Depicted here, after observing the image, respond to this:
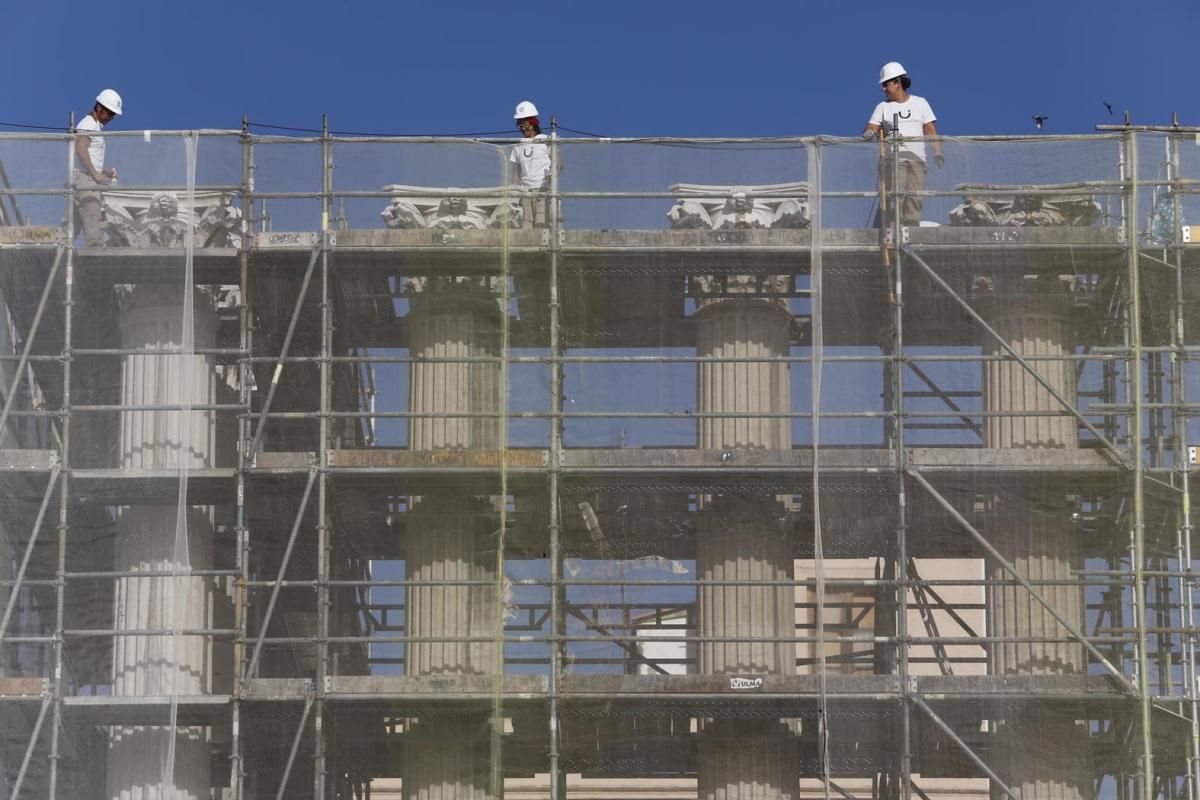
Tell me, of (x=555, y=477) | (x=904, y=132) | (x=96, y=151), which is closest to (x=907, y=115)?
(x=904, y=132)

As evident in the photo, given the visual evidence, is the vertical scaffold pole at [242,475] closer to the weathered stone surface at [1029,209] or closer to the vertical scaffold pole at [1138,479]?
the weathered stone surface at [1029,209]

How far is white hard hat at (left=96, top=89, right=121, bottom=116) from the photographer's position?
120 feet

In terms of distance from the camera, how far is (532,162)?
3581 cm

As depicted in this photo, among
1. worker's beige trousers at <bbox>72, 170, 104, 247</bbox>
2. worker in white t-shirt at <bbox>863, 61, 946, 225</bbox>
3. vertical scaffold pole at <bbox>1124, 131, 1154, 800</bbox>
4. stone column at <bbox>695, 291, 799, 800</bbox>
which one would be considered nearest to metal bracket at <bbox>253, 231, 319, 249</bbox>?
worker's beige trousers at <bbox>72, 170, 104, 247</bbox>

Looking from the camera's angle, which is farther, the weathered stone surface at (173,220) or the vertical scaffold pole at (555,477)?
the weathered stone surface at (173,220)

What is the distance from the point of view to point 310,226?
35.0 m

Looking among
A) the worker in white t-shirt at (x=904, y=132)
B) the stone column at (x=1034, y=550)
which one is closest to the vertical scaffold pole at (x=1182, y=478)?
the stone column at (x=1034, y=550)

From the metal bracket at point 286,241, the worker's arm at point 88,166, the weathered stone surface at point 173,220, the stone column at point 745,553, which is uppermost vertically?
the worker's arm at point 88,166

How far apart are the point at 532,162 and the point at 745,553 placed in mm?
6586

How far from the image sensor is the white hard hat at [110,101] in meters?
36.5

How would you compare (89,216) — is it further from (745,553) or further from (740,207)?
(745,553)

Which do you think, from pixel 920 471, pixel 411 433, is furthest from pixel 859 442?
pixel 411 433

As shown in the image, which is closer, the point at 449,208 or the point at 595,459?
the point at 595,459

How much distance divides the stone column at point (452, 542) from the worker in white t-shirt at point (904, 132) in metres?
6.08
